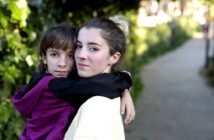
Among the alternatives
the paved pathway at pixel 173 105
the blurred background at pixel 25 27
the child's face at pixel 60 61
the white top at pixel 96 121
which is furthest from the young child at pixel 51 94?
the paved pathway at pixel 173 105

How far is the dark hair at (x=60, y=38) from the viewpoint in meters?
2.29

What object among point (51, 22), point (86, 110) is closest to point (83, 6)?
point (51, 22)

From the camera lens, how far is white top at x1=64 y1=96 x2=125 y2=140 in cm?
199

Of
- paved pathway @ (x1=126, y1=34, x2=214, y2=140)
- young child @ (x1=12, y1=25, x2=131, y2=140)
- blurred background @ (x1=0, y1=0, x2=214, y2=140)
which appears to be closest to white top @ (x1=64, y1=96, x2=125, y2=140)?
young child @ (x1=12, y1=25, x2=131, y2=140)

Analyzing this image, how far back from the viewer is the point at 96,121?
199 cm

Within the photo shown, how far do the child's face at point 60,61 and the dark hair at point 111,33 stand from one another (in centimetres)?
21

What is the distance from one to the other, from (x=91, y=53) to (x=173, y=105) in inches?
374

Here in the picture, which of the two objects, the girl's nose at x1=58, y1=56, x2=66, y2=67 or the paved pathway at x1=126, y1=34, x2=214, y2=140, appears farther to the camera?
the paved pathway at x1=126, y1=34, x2=214, y2=140

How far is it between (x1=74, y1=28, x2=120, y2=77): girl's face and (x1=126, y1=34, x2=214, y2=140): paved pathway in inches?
235

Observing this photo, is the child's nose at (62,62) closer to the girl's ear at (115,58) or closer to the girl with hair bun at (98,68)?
the girl with hair bun at (98,68)

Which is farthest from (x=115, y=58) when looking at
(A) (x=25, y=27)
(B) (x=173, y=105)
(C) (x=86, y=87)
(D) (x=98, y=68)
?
(B) (x=173, y=105)

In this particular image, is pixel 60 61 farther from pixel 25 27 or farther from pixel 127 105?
pixel 25 27

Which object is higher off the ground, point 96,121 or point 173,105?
point 96,121

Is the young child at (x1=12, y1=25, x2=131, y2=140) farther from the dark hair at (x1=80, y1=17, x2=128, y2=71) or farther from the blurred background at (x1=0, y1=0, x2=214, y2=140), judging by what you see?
the blurred background at (x1=0, y1=0, x2=214, y2=140)
